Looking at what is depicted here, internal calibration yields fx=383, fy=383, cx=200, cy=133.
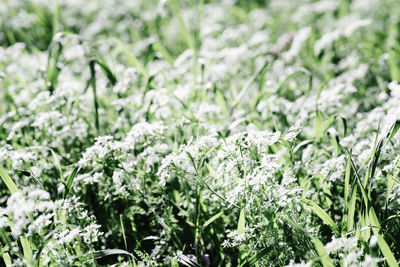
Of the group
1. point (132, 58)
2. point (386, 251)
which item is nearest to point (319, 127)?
point (386, 251)

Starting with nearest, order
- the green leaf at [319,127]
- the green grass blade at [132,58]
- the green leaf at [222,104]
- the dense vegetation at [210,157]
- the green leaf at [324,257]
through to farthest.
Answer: the green leaf at [324,257], the dense vegetation at [210,157], the green leaf at [319,127], the green leaf at [222,104], the green grass blade at [132,58]

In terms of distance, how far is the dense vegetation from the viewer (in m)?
1.85

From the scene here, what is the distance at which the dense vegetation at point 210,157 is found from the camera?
6.08 ft

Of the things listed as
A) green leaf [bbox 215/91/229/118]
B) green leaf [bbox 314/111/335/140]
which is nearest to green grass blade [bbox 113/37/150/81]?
green leaf [bbox 215/91/229/118]

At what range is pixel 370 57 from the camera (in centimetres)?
420

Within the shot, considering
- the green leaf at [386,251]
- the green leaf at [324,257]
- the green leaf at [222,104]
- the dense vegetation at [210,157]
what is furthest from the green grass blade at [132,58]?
the green leaf at [386,251]

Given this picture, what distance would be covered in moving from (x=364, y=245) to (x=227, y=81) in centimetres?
222

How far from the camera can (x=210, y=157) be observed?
256 cm

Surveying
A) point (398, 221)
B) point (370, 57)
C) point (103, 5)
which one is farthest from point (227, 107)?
point (103, 5)

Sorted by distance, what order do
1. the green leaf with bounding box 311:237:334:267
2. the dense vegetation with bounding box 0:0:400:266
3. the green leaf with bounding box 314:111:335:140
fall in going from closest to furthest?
1. the green leaf with bounding box 311:237:334:267
2. the dense vegetation with bounding box 0:0:400:266
3. the green leaf with bounding box 314:111:335:140

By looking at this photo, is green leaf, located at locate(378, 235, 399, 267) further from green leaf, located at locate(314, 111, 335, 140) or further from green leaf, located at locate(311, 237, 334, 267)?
green leaf, located at locate(314, 111, 335, 140)

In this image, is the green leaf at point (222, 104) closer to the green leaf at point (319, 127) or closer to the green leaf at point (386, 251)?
the green leaf at point (319, 127)

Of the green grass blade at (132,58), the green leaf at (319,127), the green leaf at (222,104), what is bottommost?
the green leaf at (319,127)

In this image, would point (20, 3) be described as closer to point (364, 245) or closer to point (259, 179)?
point (259, 179)
